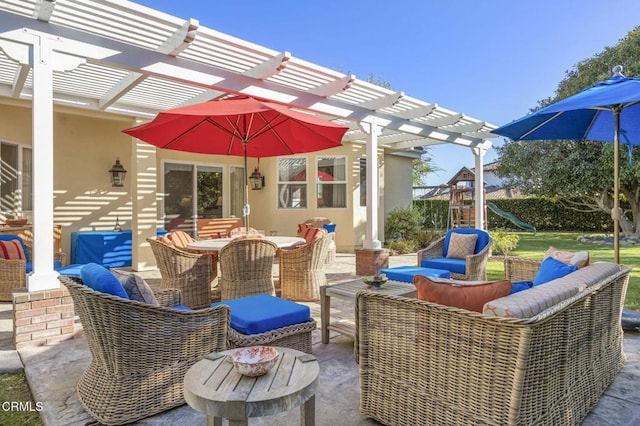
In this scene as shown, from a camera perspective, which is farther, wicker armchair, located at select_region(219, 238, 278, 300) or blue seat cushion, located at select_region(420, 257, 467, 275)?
blue seat cushion, located at select_region(420, 257, 467, 275)

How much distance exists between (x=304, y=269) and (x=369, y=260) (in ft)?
6.62

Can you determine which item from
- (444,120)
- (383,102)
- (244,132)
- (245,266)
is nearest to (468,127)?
(444,120)

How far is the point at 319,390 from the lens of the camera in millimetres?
2900

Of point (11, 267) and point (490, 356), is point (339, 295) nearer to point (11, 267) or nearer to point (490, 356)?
point (490, 356)

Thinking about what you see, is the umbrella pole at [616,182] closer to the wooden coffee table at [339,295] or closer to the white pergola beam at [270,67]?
the wooden coffee table at [339,295]

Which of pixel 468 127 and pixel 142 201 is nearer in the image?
pixel 142 201

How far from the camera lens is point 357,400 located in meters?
2.77

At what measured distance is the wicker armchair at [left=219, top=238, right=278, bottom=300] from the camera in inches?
186

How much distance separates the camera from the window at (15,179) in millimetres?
6930

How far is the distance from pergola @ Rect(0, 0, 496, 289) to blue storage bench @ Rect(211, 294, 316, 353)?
2.04 meters

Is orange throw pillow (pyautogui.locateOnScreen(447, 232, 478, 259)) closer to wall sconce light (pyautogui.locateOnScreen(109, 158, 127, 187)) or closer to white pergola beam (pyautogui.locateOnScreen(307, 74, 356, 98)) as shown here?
white pergola beam (pyautogui.locateOnScreen(307, 74, 356, 98))

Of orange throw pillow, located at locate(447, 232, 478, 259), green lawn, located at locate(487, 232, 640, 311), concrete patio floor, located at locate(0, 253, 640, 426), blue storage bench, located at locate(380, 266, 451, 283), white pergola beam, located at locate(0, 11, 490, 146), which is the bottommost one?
concrete patio floor, located at locate(0, 253, 640, 426)

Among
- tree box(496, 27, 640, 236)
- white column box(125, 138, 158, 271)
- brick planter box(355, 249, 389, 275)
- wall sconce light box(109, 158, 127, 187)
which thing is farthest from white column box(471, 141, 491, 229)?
wall sconce light box(109, 158, 127, 187)

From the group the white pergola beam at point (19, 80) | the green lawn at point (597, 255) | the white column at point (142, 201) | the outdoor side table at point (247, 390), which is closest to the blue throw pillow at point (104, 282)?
the outdoor side table at point (247, 390)
